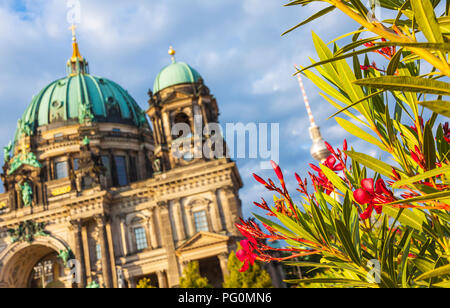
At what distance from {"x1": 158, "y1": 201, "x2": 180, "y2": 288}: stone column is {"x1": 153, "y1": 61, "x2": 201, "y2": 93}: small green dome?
11788 millimetres

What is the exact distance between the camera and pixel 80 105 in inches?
1802

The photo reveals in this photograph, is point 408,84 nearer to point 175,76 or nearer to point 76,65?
point 175,76

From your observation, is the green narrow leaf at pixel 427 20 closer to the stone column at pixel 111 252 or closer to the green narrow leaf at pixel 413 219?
the green narrow leaf at pixel 413 219

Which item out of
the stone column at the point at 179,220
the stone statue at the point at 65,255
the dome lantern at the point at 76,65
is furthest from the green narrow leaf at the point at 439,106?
the dome lantern at the point at 76,65

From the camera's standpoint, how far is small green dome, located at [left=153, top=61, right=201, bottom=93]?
37.7 metres

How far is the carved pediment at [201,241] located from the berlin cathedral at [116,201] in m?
0.08

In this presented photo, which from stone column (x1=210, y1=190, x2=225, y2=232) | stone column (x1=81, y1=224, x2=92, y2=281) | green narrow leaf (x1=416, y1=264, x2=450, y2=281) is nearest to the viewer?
green narrow leaf (x1=416, y1=264, x2=450, y2=281)

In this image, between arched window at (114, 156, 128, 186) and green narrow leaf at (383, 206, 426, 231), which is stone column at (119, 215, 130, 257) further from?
green narrow leaf at (383, 206, 426, 231)

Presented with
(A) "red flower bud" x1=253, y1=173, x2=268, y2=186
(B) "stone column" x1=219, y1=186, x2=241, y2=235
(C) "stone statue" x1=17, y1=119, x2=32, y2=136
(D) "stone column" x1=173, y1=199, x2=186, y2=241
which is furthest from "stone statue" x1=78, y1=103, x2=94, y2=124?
(A) "red flower bud" x1=253, y1=173, x2=268, y2=186

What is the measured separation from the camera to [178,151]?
3450 centimetres

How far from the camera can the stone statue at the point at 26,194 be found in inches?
1490

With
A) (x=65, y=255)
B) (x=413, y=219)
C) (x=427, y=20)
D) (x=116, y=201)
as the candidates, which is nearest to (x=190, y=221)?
(x=116, y=201)

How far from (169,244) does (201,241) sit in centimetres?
305
